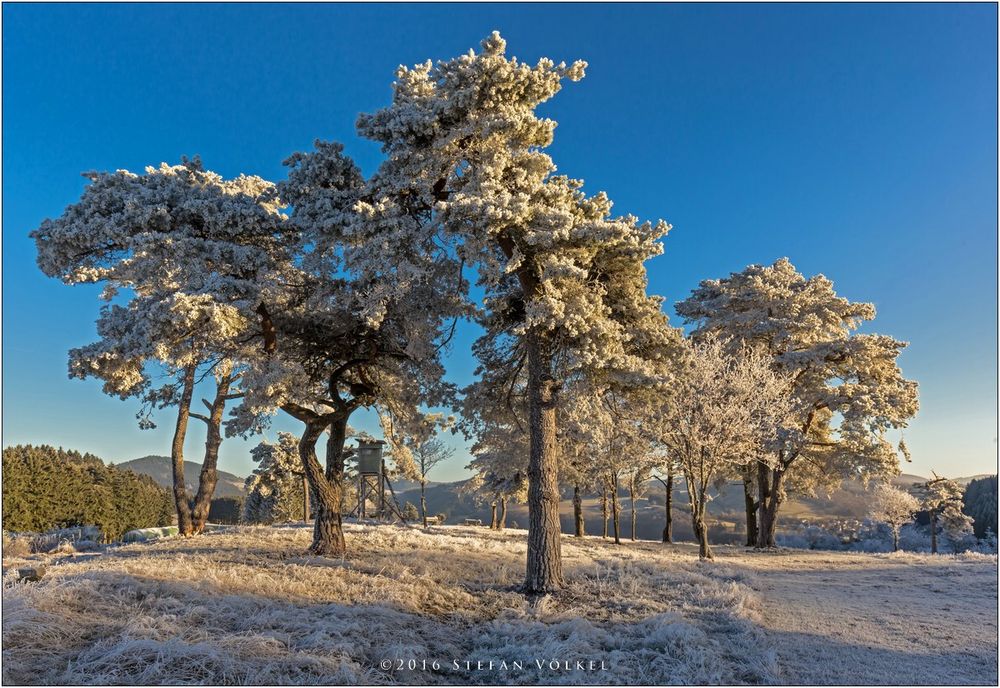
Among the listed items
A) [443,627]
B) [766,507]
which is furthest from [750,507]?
[443,627]

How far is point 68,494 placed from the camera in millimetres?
41969

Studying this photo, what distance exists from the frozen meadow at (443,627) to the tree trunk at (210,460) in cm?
623

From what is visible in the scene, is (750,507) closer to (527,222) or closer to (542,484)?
(542,484)

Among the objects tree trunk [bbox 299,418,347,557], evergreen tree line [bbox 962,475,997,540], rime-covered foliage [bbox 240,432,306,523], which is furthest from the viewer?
evergreen tree line [bbox 962,475,997,540]

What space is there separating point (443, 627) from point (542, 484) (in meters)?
4.34

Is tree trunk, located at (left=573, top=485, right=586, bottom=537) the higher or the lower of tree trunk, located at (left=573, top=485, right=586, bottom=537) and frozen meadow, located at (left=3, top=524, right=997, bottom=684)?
the lower

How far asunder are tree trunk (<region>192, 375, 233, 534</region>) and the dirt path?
18.6 metres

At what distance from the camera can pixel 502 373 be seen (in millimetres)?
16250

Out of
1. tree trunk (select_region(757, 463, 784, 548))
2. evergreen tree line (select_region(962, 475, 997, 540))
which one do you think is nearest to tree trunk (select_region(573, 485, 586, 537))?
tree trunk (select_region(757, 463, 784, 548))

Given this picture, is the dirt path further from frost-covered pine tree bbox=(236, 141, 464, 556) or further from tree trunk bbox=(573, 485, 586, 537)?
tree trunk bbox=(573, 485, 586, 537)

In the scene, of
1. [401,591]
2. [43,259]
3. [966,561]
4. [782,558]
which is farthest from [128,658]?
[966,561]

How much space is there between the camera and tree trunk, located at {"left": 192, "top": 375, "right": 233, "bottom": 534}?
20688 mm

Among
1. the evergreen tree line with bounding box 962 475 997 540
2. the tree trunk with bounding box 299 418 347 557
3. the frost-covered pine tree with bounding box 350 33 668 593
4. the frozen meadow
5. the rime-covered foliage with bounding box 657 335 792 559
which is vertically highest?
the frost-covered pine tree with bounding box 350 33 668 593

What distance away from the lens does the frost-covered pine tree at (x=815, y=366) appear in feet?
86.4
